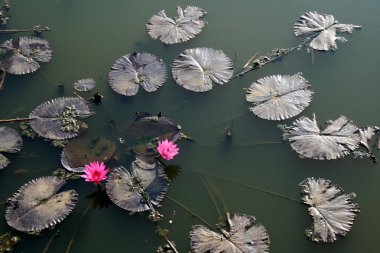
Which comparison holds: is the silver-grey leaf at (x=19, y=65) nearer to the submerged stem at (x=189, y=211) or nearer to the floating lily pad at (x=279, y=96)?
the submerged stem at (x=189, y=211)

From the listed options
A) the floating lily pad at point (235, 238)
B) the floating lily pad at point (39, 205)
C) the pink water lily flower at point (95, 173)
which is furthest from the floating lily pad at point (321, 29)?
the floating lily pad at point (39, 205)

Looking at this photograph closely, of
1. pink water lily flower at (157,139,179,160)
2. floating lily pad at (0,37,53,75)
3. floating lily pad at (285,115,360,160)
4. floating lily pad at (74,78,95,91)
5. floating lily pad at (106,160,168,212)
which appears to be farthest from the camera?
floating lily pad at (0,37,53,75)

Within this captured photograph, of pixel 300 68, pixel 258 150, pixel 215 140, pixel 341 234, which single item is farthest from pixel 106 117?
pixel 341 234

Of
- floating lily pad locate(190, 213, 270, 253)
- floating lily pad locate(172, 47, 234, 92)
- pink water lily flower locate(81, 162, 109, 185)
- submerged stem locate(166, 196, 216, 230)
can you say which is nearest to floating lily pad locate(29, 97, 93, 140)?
pink water lily flower locate(81, 162, 109, 185)

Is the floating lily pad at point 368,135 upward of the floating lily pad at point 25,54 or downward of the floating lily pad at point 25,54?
upward

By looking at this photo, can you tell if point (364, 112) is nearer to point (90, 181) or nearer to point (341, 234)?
point (341, 234)

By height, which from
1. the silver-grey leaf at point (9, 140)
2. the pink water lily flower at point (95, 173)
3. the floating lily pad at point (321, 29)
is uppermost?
the floating lily pad at point (321, 29)

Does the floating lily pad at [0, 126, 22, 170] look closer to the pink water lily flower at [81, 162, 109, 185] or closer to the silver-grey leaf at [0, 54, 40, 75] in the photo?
the silver-grey leaf at [0, 54, 40, 75]
